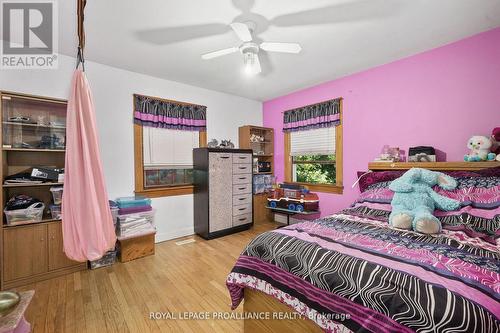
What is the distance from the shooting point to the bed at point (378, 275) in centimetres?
86

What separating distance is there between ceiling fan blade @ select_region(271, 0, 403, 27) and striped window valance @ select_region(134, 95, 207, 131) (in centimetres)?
204

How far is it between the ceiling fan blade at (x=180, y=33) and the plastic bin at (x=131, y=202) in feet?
6.21

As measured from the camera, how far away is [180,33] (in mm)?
2162

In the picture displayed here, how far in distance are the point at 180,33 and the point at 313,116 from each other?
7.88ft

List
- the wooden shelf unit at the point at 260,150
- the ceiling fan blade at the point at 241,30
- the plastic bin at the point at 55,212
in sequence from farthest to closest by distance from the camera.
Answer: the wooden shelf unit at the point at 260,150
the plastic bin at the point at 55,212
the ceiling fan blade at the point at 241,30

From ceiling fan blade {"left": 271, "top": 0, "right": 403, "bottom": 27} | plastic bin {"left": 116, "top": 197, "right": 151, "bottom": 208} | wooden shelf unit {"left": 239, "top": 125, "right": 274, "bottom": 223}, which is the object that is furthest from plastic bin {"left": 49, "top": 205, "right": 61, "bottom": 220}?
ceiling fan blade {"left": 271, "top": 0, "right": 403, "bottom": 27}

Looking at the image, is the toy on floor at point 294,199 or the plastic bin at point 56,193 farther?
the toy on floor at point 294,199

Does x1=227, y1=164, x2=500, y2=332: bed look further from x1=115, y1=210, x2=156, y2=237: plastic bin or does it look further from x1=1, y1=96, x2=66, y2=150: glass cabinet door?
x1=1, y1=96, x2=66, y2=150: glass cabinet door

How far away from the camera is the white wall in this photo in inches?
97.8

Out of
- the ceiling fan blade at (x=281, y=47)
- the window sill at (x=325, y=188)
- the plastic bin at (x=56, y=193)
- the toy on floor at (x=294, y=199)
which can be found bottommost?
the toy on floor at (x=294, y=199)

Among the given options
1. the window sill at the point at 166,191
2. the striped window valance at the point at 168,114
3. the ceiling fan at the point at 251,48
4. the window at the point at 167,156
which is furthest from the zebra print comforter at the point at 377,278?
the striped window valance at the point at 168,114

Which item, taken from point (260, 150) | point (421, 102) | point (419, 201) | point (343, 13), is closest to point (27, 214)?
point (260, 150)

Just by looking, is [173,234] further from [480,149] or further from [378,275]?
[480,149]

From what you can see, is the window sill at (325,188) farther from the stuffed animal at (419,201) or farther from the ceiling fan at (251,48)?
the ceiling fan at (251,48)
